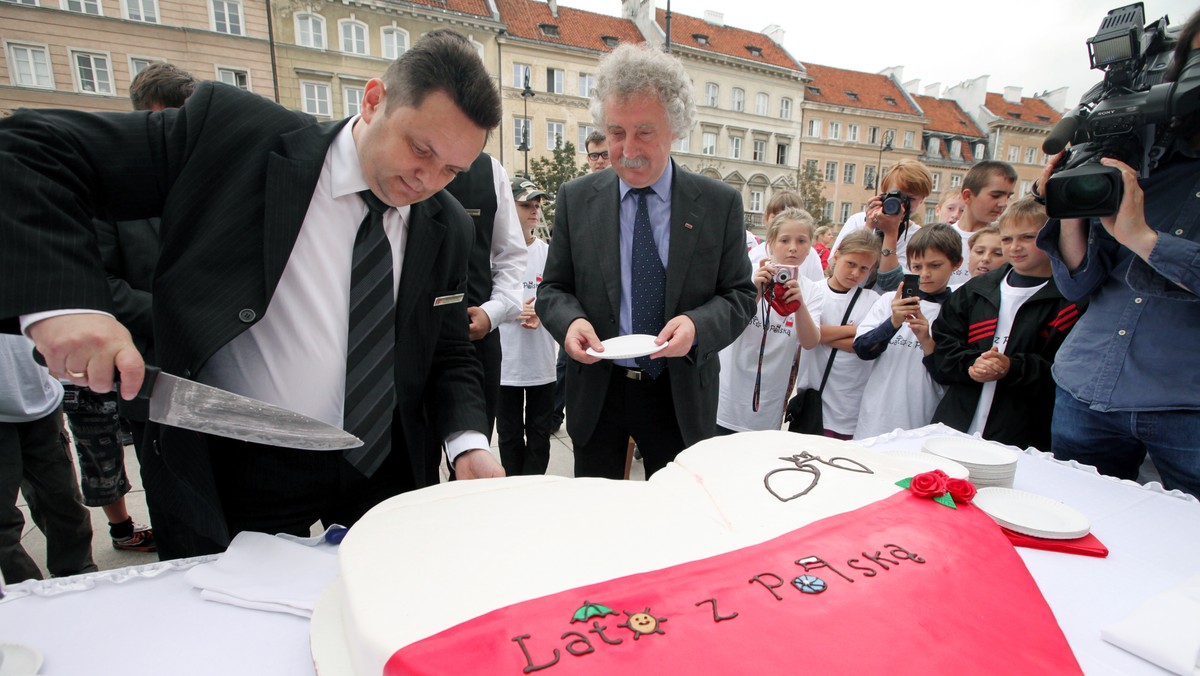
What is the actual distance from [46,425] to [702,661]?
2.70 meters

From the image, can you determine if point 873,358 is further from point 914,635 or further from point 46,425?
point 46,425

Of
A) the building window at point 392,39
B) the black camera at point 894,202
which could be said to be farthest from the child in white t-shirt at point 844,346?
the building window at point 392,39

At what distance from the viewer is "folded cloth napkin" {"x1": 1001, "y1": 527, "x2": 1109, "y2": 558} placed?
1.23 meters

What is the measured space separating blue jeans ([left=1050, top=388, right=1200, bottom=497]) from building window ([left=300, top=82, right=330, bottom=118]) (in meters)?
26.7

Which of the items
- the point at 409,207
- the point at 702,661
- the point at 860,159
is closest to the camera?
the point at 702,661

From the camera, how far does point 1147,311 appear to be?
171 centimetres

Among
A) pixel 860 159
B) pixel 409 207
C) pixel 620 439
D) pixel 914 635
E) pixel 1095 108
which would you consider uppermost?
pixel 860 159

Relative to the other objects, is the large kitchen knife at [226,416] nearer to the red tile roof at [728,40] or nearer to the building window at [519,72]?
the building window at [519,72]

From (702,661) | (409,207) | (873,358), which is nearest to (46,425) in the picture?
(409,207)

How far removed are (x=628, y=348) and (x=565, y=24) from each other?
3355 centimetres

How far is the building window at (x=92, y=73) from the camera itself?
19062 millimetres

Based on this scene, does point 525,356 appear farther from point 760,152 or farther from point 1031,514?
point 760,152

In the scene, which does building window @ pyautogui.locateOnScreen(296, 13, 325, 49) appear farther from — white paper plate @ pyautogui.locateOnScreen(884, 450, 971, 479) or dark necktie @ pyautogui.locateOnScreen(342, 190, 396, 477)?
white paper plate @ pyautogui.locateOnScreen(884, 450, 971, 479)

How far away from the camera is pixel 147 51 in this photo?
65.6ft
